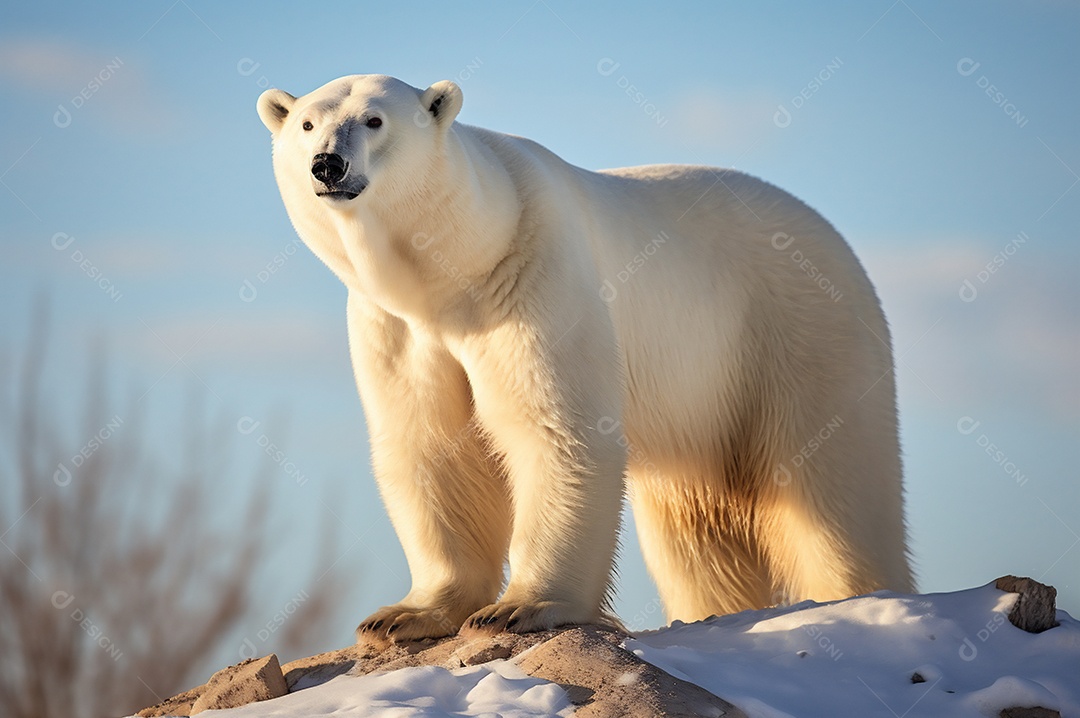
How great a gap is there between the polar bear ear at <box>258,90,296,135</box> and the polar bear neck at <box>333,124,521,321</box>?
67cm

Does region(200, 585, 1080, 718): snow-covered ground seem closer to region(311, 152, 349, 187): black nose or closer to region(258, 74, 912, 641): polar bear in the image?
region(258, 74, 912, 641): polar bear

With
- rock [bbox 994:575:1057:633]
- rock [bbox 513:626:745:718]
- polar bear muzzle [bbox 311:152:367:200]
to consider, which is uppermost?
polar bear muzzle [bbox 311:152:367:200]

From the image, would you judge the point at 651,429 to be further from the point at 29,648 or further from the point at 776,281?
the point at 29,648

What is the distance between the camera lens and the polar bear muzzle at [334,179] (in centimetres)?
491

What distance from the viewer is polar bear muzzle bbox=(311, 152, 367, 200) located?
4.91 m

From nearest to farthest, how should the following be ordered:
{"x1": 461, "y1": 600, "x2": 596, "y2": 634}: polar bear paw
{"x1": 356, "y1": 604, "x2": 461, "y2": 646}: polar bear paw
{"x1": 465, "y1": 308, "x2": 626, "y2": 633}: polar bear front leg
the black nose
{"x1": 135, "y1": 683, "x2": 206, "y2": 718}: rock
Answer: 1. the black nose
2. {"x1": 461, "y1": 600, "x2": 596, "y2": 634}: polar bear paw
3. {"x1": 465, "y1": 308, "x2": 626, "y2": 633}: polar bear front leg
4. {"x1": 135, "y1": 683, "x2": 206, "y2": 718}: rock
5. {"x1": 356, "y1": 604, "x2": 461, "y2": 646}: polar bear paw

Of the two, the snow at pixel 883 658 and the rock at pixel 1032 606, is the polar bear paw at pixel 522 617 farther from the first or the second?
the rock at pixel 1032 606

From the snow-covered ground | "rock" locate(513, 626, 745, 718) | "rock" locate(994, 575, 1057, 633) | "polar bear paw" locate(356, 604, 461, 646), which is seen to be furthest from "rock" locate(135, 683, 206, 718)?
"rock" locate(994, 575, 1057, 633)

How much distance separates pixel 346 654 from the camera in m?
5.57

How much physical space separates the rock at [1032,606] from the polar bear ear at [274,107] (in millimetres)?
3965

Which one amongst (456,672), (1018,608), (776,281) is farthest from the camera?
(776,281)

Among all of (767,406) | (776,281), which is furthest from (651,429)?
(776,281)

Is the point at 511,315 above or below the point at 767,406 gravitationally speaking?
above

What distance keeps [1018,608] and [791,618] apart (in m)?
1.00
